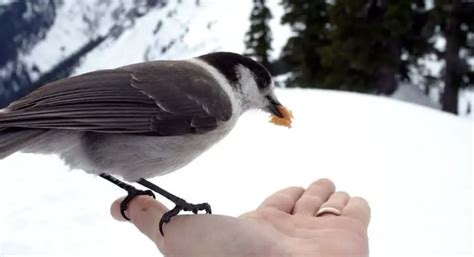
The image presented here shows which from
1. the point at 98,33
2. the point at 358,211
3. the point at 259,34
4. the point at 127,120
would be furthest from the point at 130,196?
the point at 259,34

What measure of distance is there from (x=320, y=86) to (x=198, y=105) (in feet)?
32.2

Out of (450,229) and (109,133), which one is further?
(450,229)

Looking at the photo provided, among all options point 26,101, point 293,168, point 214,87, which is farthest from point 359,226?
point 293,168

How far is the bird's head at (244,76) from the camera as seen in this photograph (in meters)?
2.32

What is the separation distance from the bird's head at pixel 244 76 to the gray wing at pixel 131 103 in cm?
11

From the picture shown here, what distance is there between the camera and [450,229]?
322 centimetres

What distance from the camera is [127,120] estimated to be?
1.98 m

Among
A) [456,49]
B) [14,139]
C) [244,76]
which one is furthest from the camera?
[456,49]

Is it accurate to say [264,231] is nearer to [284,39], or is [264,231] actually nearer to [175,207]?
[175,207]

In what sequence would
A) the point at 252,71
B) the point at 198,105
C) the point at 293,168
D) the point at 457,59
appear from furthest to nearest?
the point at 457,59
the point at 293,168
the point at 252,71
the point at 198,105

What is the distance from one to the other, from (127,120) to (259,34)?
1063 centimetres

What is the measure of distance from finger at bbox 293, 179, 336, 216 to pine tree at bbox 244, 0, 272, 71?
938 centimetres

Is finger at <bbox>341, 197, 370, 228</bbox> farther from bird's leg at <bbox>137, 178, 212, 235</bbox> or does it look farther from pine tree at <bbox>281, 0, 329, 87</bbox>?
pine tree at <bbox>281, 0, 329, 87</bbox>

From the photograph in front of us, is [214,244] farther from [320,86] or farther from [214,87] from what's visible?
[320,86]
